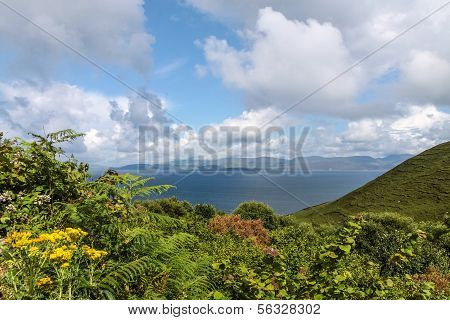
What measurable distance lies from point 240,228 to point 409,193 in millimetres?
70181

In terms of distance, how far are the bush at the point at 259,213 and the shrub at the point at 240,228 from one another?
970cm

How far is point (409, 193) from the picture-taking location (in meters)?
81.6

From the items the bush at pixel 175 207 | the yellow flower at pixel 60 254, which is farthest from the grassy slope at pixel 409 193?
the yellow flower at pixel 60 254

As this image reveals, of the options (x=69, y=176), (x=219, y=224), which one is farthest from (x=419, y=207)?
(x=69, y=176)

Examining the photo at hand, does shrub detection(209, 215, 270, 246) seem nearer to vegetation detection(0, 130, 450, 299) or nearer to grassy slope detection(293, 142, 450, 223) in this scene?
vegetation detection(0, 130, 450, 299)

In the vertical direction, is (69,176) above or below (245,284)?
above

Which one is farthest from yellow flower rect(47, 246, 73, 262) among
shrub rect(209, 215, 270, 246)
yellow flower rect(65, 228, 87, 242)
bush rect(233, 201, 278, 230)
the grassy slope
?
the grassy slope

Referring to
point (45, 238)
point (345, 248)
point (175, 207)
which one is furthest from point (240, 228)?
point (45, 238)

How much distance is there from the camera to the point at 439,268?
24.0 m

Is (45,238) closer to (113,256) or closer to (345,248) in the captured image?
(113,256)
